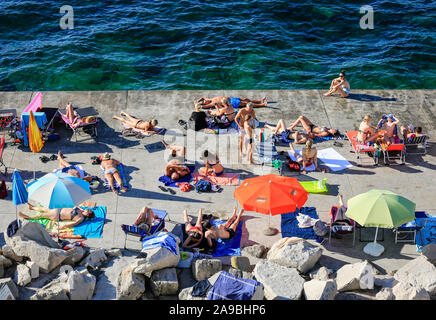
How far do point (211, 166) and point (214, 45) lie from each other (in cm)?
1435

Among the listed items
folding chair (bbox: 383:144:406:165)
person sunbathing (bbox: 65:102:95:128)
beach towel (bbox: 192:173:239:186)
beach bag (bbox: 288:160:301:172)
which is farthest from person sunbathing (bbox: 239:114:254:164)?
person sunbathing (bbox: 65:102:95:128)

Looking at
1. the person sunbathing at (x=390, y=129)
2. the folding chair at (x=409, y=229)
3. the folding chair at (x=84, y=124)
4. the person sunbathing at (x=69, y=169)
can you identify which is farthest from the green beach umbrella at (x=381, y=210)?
the folding chair at (x=84, y=124)

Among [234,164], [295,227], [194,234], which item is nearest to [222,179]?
[234,164]

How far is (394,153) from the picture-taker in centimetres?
1641

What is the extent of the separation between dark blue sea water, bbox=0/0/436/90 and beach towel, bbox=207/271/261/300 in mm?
16590

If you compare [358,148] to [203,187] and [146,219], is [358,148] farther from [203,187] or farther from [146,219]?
[146,219]

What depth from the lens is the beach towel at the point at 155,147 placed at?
16828mm

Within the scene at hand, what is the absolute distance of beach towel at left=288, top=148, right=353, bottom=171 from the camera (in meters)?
16.0

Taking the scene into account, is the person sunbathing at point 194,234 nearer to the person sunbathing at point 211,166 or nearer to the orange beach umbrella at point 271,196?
the orange beach umbrella at point 271,196

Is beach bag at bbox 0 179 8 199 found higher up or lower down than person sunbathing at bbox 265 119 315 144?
lower down

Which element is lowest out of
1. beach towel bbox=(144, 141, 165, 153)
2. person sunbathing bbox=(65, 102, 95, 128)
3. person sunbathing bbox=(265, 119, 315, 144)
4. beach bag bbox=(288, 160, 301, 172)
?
beach bag bbox=(288, 160, 301, 172)

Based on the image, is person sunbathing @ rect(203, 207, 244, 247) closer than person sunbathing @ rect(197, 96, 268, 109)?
Yes

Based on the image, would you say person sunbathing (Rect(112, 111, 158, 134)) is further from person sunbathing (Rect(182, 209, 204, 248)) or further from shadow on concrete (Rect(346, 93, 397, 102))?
shadow on concrete (Rect(346, 93, 397, 102))

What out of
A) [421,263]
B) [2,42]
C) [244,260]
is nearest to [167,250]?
[244,260]
